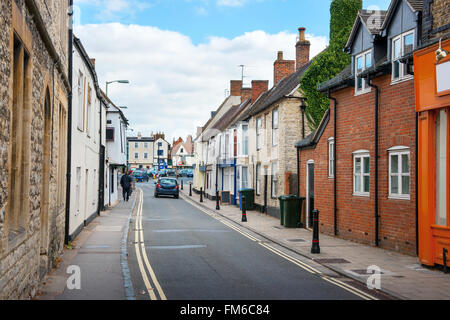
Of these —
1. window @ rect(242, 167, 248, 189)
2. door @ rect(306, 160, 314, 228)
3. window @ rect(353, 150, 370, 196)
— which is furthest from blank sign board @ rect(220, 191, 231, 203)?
window @ rect(353, 150, 370, 196)

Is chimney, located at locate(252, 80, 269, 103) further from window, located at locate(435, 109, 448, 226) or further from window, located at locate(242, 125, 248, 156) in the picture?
window, located at locate(435, 109, 448, 226)

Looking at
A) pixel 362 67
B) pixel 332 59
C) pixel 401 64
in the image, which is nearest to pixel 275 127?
pixel 332 59

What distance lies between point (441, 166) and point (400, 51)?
13.4 ft

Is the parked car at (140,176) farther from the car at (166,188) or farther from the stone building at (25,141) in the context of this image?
the stone building at (25,141)

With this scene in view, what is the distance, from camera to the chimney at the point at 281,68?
33.8 m

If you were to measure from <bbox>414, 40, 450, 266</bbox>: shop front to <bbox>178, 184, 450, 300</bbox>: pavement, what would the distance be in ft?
2.25

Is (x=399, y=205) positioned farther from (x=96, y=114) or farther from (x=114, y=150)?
(x=114, y=150)

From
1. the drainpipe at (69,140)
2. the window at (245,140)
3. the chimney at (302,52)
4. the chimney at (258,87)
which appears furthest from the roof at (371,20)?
the chimney at (258,87)

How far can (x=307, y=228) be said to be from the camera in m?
19.8

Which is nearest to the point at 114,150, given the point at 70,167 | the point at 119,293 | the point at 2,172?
the point at 70,167

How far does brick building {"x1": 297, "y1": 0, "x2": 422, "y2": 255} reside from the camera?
1296 cm

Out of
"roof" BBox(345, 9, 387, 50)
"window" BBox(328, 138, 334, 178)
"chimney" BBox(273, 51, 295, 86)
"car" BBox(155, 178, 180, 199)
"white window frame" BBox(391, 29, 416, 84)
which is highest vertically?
"chimney" BBox(273, 51, 295, 86)

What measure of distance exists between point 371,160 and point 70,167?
8955 millimetres

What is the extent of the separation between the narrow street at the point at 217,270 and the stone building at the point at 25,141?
2.14 m
